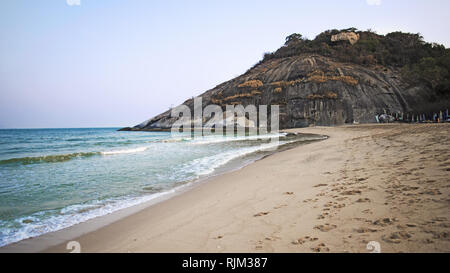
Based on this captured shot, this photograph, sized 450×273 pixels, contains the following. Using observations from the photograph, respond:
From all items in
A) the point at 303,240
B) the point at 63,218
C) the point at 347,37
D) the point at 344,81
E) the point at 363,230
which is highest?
the point at 347,37

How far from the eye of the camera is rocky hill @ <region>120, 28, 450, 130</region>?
137 ft

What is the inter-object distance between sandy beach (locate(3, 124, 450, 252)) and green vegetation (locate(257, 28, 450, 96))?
4937cm

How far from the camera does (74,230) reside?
387 centimetres

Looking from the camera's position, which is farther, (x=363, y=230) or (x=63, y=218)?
(x=63, y=218)

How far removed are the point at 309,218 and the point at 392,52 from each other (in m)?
65.9

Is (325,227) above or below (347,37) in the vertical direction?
below

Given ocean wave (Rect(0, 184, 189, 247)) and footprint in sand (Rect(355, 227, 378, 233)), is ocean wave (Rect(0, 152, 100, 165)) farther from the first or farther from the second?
footprint in sand (Rect(355, 227, 378, 233))

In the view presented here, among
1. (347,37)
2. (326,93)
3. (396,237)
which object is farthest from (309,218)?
(347,37)

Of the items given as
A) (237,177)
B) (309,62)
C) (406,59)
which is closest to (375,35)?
(406,59)

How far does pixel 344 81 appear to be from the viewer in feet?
146

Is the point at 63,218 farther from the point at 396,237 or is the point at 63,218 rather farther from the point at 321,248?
the point at 396,237

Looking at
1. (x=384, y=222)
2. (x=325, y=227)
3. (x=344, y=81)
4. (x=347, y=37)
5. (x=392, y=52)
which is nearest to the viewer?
(x=384, y=222)

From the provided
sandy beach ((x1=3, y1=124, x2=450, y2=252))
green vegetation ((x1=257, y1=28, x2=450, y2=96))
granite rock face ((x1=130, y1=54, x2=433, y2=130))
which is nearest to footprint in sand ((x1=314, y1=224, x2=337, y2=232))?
sandy beach ((x1=3, y1=124, x2=450, y2=252))
